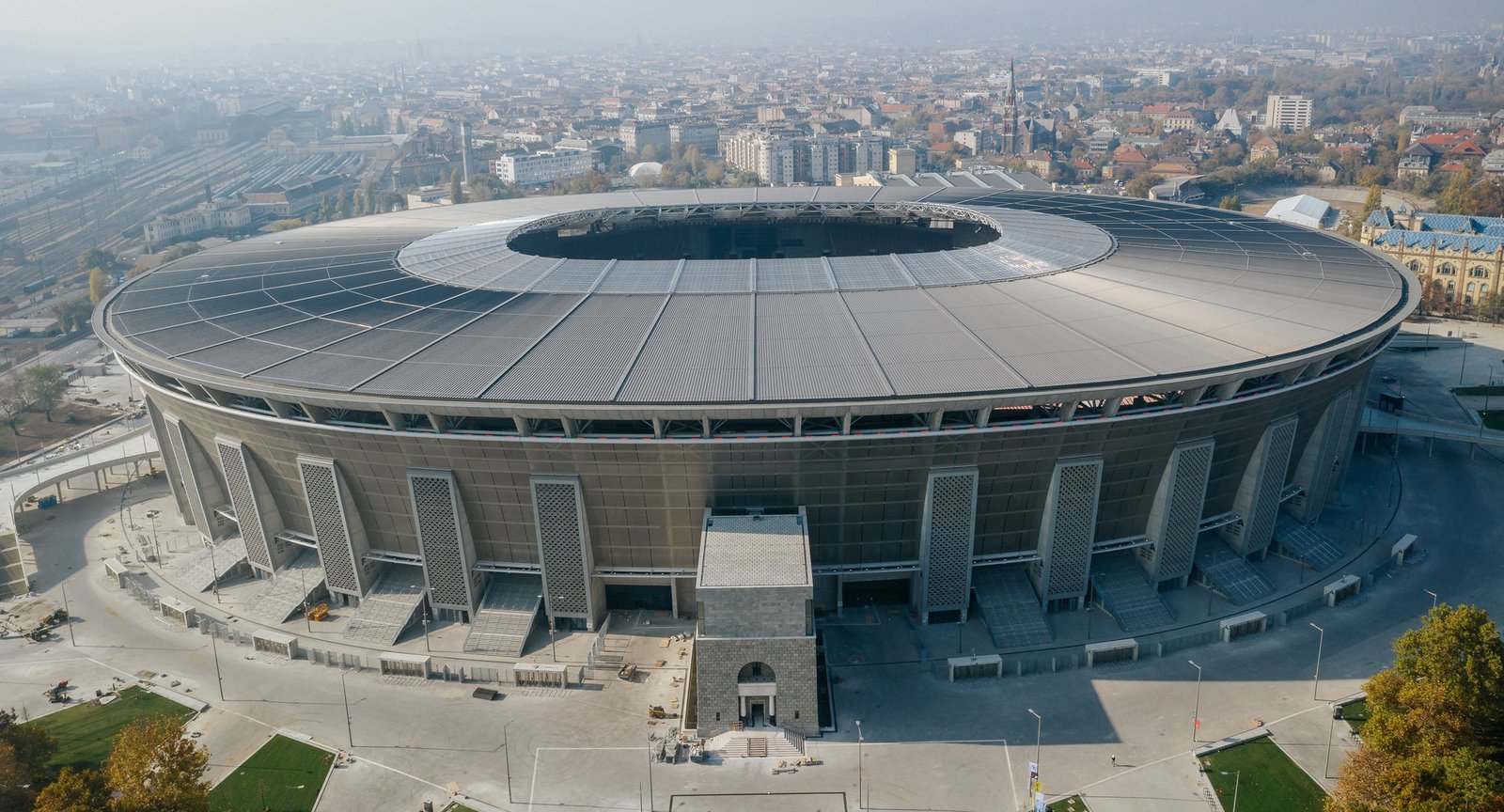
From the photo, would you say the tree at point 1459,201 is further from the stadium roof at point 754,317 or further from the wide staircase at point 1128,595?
the wide staircase at point 1128,595

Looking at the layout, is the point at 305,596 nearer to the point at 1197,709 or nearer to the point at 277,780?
the point at 277,780

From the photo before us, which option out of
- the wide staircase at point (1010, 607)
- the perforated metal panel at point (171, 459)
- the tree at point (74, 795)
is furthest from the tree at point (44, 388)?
the wide staircase at point (1010, 607)

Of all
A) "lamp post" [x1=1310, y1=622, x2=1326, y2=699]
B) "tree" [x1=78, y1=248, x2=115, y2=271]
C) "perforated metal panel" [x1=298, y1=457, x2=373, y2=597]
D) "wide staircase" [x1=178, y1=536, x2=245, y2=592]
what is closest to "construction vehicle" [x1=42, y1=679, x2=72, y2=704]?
"wide staircase" [x1=178, y1=536, x2=245, y2=592]

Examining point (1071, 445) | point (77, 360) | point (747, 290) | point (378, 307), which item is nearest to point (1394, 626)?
point (1071, 445)

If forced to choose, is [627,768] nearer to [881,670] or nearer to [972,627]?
[881,670]

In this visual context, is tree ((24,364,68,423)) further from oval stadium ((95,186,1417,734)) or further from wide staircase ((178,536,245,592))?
wide staircase ((178,536,245,592))

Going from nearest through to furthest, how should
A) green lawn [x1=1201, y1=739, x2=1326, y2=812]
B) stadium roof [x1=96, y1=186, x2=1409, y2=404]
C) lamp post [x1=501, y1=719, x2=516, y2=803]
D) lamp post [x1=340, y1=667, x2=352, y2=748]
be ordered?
green lawn [x1=1201, y1=739, x2=1326, y2=812], lamp post [x1=501, y1=719, x2=516, y2=803], lamp post [x1=340, y1=667, x2=352, y2=748], stadium roof [x1=96, y1=186, x2=1409, y2=404]
